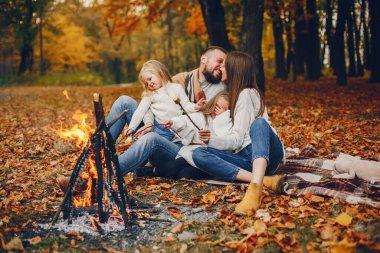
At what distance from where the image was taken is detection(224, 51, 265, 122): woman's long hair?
436 centimetres

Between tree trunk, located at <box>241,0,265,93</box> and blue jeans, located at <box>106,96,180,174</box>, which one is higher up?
tree trunk, located at <box>241,0,265,93</box>

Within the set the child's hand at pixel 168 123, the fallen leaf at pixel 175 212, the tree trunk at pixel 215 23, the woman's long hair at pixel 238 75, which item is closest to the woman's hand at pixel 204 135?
the child's hand at pixel 168 123

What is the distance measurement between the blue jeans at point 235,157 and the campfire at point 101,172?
1064 millimetres

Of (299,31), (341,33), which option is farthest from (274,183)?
(299,31)

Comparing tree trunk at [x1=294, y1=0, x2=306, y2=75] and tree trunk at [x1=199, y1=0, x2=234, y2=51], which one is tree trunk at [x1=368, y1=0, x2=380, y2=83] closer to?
tree trunk at [x1=294, y1=0, x2=306, y2=75]

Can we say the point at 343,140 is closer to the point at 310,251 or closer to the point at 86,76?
the point at 310,251

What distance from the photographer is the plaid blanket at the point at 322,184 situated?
3783 mm

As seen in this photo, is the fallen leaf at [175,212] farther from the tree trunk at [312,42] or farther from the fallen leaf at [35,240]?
the tree trunk at [312,42]

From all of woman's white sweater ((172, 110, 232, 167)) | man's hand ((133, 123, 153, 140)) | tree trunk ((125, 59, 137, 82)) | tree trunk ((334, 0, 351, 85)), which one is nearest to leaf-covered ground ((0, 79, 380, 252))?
woman's white sweater ((172, 110, 232, 167))

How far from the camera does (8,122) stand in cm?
986

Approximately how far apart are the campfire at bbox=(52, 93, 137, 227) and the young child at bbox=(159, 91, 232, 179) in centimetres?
107

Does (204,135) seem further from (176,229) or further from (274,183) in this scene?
(176,229)

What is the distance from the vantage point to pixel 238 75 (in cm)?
438

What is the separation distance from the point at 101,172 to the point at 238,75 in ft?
6.25
